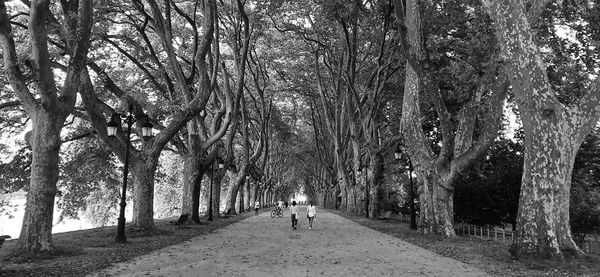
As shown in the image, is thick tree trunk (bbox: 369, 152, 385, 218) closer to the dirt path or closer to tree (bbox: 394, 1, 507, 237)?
tree (bbox: 394, 1, 507, 237)

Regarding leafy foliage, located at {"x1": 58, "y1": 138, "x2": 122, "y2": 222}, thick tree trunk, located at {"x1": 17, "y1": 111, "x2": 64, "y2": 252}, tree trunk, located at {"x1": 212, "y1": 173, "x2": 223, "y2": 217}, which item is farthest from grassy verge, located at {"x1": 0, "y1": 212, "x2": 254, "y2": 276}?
tree trunk, located at {"x1": 212, "y1": 173, "x2": 223, "y2": 217}

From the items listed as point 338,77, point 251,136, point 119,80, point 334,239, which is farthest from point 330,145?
point 334,239

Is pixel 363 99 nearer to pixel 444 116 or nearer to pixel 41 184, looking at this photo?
pixel 444 116

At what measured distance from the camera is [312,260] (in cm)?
972

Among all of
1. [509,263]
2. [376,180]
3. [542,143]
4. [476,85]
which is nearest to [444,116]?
[476,85]

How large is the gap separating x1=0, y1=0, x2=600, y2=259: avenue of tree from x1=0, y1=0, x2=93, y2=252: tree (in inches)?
1.4

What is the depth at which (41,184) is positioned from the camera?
974cm

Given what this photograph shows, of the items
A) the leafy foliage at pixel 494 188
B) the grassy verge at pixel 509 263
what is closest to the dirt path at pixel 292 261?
the grassy verge at pixel 509 263

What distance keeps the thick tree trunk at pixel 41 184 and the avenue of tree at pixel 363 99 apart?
0.03 meters

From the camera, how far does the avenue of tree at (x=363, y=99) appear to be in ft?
30.8

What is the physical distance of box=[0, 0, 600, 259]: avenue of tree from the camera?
369 inches

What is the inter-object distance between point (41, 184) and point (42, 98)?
2.10 m

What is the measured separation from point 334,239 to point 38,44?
10820mm

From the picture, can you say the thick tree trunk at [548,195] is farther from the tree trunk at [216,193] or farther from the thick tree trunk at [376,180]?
the tree trunk at [216,193]
